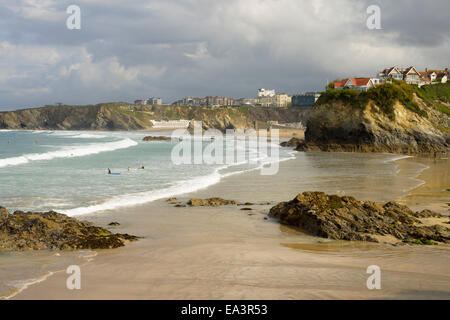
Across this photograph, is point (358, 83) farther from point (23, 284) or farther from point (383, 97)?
point (23, 284)

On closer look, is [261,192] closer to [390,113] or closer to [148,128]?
[390,113]

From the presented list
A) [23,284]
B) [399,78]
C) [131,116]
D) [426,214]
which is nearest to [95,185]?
[23,284]

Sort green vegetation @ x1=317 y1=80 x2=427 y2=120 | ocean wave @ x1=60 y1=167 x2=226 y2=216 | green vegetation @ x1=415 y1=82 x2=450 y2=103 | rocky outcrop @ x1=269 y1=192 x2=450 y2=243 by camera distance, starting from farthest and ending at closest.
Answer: green vegetation @ x1=415 y1=82 x2=450 y2=103 < green vegetation @ x1=317 y1=80 x2=427 y2=120 < ocean wave @ x1=60 y1=167 x2=226 y2=216 < rocky outcrop @ x1=269 y1=192 x2=450 y2=243

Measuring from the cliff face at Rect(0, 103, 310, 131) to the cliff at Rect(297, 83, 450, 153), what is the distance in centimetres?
8895

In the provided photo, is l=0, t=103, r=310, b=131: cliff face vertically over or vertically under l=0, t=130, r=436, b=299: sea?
over

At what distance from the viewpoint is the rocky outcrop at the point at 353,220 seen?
10203 millimetres

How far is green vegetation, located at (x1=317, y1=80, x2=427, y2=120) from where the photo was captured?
47.0 meters

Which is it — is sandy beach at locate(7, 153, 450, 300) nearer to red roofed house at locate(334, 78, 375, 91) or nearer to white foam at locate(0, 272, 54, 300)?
white foam at locate(0, 272, 54, 300)

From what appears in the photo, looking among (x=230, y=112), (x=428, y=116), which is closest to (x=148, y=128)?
(x=230, y=112)

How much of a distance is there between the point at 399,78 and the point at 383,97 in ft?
110

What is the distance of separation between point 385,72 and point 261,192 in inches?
2825

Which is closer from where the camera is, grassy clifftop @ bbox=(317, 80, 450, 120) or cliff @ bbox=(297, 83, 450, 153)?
cliff @ bbox=(297, 83, 450, 153)

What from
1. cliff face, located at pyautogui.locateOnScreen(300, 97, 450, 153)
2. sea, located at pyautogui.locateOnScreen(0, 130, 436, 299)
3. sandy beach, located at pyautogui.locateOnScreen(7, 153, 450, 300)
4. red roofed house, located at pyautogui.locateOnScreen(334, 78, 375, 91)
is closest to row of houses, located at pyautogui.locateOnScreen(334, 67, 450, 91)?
red roofed house, located at pyautogui.locateOnScreen(334, 78, 375, 91)

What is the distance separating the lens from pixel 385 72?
80.1 metres
